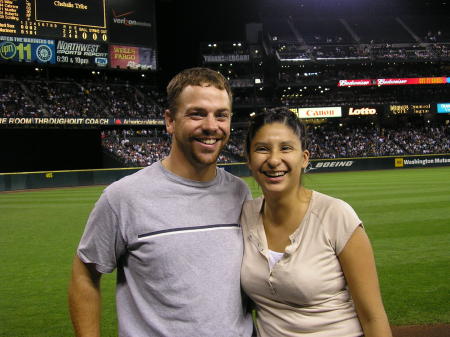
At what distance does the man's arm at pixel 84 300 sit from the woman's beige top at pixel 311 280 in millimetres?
844

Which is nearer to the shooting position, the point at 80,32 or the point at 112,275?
the point at 112,275

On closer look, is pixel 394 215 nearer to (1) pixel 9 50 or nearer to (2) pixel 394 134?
(1) pixel 9 50

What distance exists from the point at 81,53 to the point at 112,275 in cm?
3548

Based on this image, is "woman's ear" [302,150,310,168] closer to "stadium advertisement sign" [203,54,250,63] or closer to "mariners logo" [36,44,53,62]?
"mariners logo" [36,44,53,62]

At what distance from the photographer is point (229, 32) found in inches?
2213

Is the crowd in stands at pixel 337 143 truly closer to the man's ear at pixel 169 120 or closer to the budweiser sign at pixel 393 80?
the budweiser sign at pixel 393 80

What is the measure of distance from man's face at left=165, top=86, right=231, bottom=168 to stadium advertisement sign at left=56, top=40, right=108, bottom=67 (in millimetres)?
38869

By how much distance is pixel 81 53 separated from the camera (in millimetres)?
38812

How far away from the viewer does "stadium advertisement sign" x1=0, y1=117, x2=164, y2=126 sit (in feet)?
109

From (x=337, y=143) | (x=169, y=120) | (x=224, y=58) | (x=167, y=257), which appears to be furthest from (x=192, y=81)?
(x=224, y=58)

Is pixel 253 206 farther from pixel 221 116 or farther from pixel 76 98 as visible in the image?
pixel 76 98

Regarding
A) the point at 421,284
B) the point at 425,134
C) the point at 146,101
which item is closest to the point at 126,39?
the point at 146,101

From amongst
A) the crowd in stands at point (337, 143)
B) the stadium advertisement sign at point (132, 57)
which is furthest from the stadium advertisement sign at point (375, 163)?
the stadium advertisement sign at point (132, 57)

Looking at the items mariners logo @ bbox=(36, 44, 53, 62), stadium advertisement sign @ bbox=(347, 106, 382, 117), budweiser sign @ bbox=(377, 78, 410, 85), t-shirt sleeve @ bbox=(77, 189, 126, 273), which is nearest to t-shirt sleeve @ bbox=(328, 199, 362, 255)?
t-shirt sleeve @ bbox=(77, 189, 126, 273)
